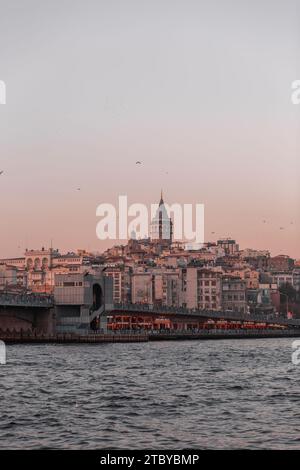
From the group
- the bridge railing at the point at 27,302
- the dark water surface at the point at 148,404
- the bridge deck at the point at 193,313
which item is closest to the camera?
the dark water surface at the point at 148,404

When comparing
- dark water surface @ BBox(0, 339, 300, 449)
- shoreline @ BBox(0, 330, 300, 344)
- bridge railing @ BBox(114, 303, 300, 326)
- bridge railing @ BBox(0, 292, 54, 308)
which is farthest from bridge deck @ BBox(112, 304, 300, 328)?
dark water surface @ BBox(0, 339, 300, 449)

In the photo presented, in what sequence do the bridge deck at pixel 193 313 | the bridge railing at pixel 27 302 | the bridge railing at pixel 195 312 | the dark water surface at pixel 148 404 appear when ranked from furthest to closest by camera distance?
1. the bridge railing at pixel 195 312
2. the bridge deck at pixel 193 313
3. the bridge railing at pixel 27 302
4. the dark water surface at pixel 148 404

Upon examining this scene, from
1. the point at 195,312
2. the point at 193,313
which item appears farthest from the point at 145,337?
the point at 195,312

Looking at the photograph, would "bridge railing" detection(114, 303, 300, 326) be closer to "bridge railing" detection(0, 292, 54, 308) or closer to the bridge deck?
the bridge deck

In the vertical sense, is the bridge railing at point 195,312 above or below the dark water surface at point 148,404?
above

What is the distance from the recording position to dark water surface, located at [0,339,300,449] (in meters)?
29.8

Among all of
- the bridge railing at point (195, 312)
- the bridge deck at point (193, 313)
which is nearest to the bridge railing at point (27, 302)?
the bridge deck at point (193, 313)

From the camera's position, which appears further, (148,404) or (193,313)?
(193,313)

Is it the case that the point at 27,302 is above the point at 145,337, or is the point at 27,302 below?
above

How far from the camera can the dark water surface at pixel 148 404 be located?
97.6 feet

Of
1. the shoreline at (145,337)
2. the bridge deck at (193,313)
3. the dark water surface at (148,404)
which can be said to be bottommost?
the dark water surface at (148,404)

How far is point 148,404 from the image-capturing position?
3859cm

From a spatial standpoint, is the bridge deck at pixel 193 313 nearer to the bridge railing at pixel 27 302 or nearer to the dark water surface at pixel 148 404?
the bridge railing at pixel 27 302

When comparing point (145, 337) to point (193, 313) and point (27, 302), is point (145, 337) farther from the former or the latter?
point (193, 313)
